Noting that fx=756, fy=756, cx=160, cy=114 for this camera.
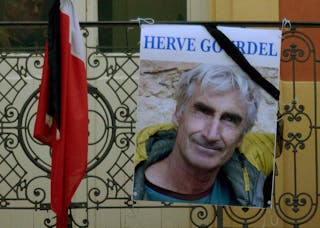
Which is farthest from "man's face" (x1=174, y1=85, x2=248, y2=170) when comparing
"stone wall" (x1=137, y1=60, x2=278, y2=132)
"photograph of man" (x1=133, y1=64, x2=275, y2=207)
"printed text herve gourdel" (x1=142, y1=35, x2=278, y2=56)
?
"printed text herve gourdel" (x1=142, y1=35, x2=278, y2=56)

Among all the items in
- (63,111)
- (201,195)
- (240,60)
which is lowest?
(201,195)

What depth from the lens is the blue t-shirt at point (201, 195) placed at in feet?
16.8

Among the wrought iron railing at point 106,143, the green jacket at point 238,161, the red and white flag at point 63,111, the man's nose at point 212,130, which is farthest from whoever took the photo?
the wrought iron railing at point 106,143

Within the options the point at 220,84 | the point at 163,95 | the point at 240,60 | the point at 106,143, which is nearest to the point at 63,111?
the point at 163,95

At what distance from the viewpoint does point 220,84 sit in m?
5.00

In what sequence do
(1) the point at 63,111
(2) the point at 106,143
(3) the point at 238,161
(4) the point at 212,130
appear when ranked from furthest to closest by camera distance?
(2) the point at 106,143, (3) the point at 238,161, (4) the point at 212,130, (1) the point at 63,111

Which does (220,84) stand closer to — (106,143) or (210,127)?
(210,127)

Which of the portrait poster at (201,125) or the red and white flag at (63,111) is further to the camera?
the portrait poster at (201,125)

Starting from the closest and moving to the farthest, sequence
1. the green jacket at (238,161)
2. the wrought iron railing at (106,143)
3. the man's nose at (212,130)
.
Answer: the man's nose at (212,130)
the green jacket at (238,161)
the wrought iron railing at (106,143)

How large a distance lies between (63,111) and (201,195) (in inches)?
43.7

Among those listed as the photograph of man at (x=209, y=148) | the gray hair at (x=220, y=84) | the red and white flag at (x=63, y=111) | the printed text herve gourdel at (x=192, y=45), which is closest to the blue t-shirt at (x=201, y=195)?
the photograph of man at (x=209, y=148)

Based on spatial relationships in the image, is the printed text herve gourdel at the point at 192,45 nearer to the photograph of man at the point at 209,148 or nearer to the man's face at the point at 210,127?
the photograph of man at the point at 209,148

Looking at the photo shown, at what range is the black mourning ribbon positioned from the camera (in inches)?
197

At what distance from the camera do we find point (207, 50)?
16.6ft
